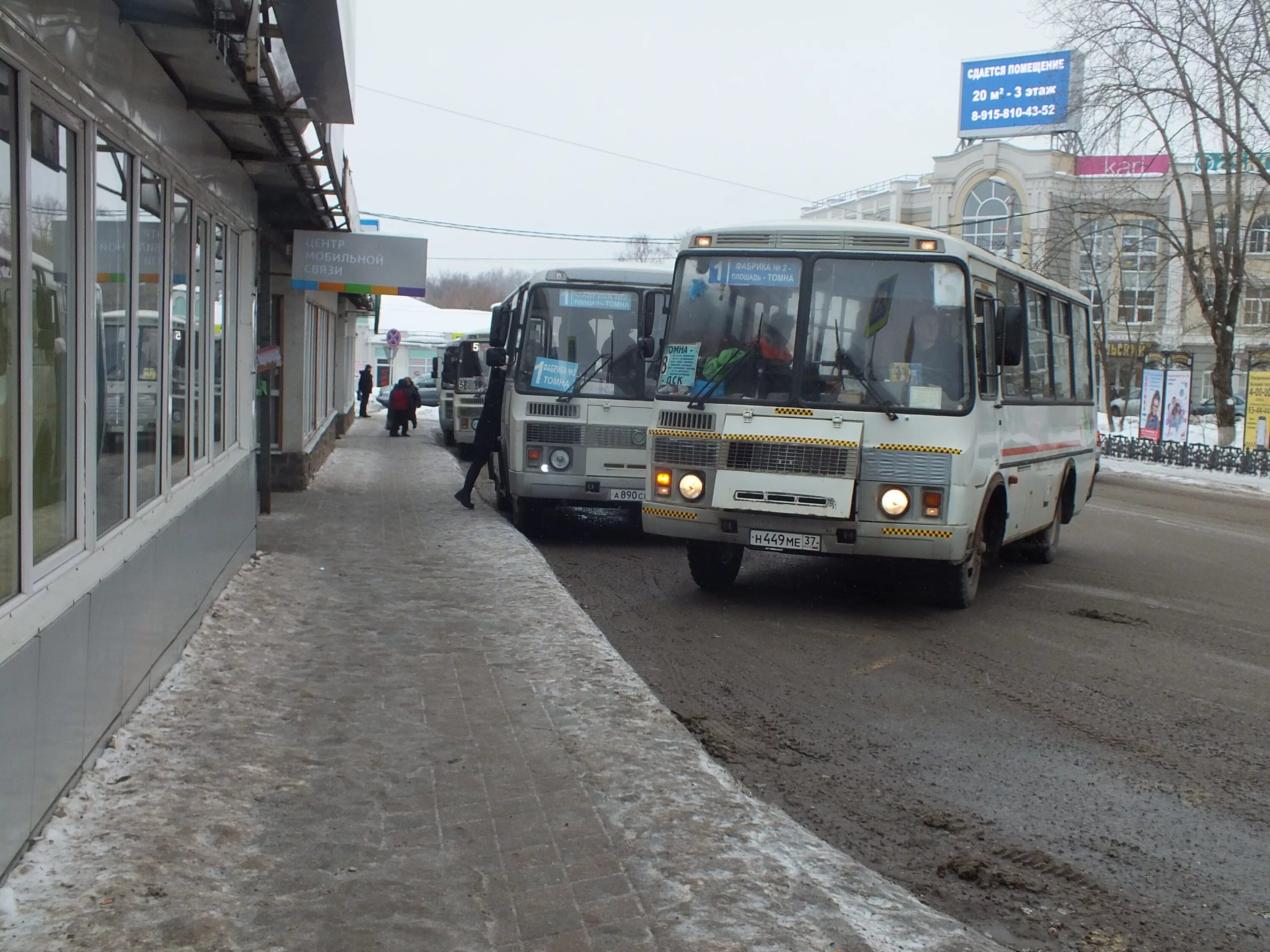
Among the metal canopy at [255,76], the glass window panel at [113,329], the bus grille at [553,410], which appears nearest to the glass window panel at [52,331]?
the glass window panel at [113,329]

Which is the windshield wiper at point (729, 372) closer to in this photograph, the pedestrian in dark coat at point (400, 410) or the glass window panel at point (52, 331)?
the glass window panel at point (52, 331)

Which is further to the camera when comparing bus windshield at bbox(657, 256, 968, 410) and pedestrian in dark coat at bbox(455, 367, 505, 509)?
pedestrian in dark coat at bbox(455, 367, 505, 509)

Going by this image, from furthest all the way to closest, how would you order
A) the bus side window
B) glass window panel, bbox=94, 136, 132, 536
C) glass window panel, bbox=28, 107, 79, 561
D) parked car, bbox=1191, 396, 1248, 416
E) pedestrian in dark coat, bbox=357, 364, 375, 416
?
parked car, bbox=1191, 396, 1248, 416, pedestrian in dark coat, bbox=357, 364, 375, 416, the bus side window, glass window panel, bbox=94, 136, 132, 536, glass window panel, bbox=28, 107, 79, 561

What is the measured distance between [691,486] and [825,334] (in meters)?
1.45

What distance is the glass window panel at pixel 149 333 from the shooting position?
602 cm

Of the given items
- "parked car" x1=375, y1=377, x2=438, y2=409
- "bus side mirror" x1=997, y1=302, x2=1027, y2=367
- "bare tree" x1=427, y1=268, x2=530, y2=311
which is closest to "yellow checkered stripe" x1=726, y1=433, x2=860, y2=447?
"bus side mirror" x1=997, y1=302, x2=1027, y2=367

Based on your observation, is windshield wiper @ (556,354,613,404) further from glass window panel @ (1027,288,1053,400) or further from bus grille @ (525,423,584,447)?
glass window panel @ (1027,288,1053,400)

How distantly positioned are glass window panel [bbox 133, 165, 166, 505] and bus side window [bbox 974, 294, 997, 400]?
535cm

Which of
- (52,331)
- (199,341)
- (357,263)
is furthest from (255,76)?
(357,263)

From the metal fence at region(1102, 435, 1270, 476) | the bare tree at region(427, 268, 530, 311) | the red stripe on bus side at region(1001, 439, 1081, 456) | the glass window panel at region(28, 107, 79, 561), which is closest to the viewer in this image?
the glass window panel at region(28, 107, 79, 561)

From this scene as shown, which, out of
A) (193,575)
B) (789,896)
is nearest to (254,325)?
(193,575)

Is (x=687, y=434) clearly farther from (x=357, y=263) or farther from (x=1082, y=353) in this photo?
(x=357, y=263)

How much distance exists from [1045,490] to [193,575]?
7.64 m

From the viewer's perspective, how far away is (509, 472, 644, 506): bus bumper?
12922 millimetres
